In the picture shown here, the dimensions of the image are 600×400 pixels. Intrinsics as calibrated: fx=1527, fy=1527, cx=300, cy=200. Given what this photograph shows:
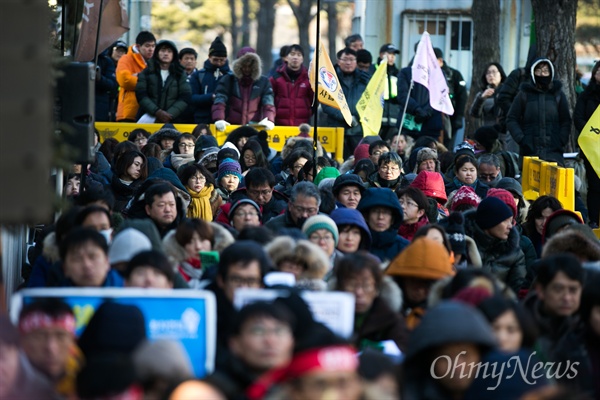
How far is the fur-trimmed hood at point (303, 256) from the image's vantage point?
898 cm

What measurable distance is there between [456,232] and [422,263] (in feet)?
8.12

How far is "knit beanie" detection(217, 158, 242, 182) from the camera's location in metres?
15.2

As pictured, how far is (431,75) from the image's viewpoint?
20.3 m

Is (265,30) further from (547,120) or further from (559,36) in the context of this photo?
(547,120)

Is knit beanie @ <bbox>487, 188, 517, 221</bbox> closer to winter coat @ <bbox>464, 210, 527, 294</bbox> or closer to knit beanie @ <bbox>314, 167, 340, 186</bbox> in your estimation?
winter coat @ <bbox>464, 210, 527, 294</bbox>

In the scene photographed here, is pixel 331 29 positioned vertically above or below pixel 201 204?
above

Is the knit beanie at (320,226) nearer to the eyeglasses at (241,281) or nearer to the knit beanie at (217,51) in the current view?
the eyeglasses at (241,281)

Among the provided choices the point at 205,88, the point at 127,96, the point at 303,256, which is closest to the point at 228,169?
the point at 303,256

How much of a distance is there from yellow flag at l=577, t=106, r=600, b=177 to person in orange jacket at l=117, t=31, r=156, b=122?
7256mm

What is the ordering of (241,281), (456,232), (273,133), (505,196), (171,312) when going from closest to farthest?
1. (171,312)
2. (241,281)
3. (456,232)
4. (505,196)
5. (273,133)

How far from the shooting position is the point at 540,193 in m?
16.8

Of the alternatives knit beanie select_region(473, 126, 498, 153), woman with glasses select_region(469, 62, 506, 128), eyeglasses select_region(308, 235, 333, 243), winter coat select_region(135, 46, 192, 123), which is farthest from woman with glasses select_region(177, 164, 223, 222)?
woman with glasses select_region(469, 62, 506, 128)

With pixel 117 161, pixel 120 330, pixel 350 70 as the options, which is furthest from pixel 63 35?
pixel 350 70

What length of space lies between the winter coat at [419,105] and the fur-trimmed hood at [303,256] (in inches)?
526
